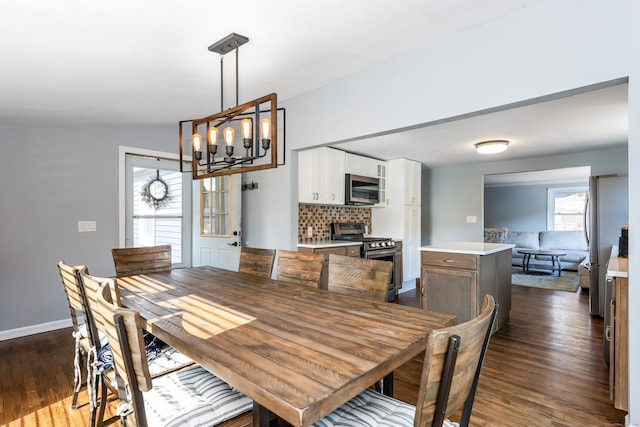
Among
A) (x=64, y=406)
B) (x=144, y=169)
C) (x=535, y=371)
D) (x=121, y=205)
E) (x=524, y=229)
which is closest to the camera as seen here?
A: (x=64, y=406)

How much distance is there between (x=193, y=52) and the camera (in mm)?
2164

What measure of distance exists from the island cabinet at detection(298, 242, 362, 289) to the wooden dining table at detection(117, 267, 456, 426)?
1.78 meters

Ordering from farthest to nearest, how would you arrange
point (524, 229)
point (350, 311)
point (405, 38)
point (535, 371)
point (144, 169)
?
1. point (524, 229)
2. point (144, 169)
3. point (535, 371)
4. point (405, 38)
5. point (350, 311)

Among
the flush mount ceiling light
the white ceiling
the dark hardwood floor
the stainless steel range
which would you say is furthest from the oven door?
the white ceiling

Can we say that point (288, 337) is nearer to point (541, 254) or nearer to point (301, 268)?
point (301, 268)

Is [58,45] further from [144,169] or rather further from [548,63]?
[548,63]

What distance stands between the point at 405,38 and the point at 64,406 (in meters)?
3.12

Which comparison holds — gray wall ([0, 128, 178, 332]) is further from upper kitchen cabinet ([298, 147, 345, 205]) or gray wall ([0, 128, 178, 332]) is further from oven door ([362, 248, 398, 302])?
oven door ([362, 248, 398, 302])

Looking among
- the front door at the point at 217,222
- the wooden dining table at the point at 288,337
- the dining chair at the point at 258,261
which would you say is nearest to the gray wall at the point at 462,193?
the front door at the point at 217,222

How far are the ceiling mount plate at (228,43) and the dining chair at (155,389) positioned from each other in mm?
1496

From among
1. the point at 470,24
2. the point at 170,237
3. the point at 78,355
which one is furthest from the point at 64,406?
the point at 470,24

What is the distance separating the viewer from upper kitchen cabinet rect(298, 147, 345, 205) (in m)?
4.19

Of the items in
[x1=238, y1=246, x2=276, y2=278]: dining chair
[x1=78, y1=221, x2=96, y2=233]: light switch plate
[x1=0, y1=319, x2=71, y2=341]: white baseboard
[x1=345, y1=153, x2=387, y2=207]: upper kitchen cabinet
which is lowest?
[x1=0, y1=319, x2=71, y2=341]: white baseboard

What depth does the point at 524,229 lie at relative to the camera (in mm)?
8867
